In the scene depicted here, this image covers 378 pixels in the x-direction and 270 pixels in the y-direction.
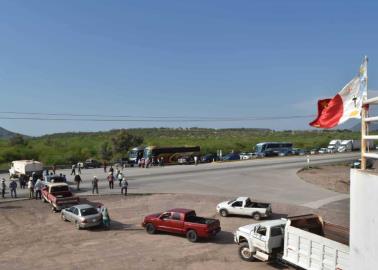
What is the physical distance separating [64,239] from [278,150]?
64206 mm

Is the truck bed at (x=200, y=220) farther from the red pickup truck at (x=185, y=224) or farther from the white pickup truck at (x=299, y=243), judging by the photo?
the white pickup truck at (x=299, y=243)

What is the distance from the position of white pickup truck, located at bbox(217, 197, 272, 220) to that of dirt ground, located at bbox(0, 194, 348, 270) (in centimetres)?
41

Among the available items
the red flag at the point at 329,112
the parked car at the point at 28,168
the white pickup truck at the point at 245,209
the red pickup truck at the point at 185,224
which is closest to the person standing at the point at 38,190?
the parked car at the point at 28,168

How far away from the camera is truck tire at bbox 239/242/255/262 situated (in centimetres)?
1702

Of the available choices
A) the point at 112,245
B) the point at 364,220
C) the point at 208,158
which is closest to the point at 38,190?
the point at 112,245

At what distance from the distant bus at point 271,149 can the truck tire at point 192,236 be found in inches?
2303

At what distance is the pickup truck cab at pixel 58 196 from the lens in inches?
1085

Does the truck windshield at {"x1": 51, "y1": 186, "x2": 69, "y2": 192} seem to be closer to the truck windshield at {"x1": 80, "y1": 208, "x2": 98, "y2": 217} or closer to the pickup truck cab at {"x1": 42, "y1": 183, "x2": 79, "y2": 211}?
the pickup truck cab at {"x1": 42, "y1": 183, "x2": 79, "y2": 211}

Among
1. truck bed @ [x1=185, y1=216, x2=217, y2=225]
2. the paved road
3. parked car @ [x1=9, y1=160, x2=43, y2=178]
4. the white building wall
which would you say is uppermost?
the white building wall

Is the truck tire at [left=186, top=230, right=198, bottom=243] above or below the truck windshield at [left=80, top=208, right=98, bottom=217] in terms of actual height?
below

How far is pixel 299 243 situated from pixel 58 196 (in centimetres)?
1963

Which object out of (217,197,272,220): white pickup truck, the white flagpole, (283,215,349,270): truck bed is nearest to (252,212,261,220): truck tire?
(217,197,272,220): white pickup truck

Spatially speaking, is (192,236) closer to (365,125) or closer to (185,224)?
(185,224)

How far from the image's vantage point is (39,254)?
1842 centimetres
